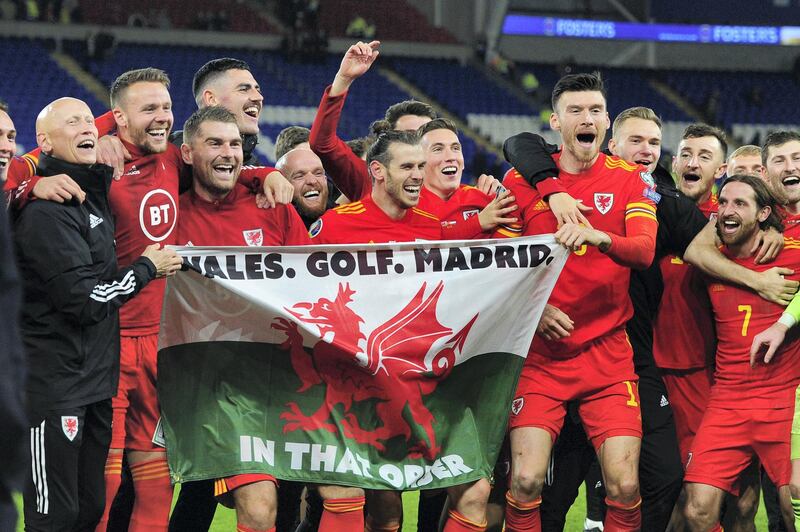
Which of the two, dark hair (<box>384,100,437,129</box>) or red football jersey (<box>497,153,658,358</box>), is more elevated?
dark hair (<box>384,100,437,129</box>)

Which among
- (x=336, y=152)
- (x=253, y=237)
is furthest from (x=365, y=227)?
(x=336, y=152)

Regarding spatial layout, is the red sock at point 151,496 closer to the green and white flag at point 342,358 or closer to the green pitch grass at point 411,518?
the green and white flag at point 342,358

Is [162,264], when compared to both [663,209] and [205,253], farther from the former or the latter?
[663,209]

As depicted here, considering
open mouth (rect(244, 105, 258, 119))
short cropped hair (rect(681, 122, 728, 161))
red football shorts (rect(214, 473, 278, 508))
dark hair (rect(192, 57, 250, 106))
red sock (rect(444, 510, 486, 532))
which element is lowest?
red sock (rect(444, 510, 486, 532))

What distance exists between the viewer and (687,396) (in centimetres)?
541

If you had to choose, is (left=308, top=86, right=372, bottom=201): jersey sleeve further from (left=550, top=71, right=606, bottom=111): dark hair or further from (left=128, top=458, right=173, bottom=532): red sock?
(left=128, top=458, right=173, bottom=532): red sock

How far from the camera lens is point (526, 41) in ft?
89.0

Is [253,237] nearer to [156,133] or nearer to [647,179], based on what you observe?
[156,133]

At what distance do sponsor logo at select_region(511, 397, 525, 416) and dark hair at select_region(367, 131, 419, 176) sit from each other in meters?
1.28

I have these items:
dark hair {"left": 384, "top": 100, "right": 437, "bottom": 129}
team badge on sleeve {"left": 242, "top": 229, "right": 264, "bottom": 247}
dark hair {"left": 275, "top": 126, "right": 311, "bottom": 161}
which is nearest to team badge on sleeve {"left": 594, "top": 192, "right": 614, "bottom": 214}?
dark hair {"left": 384, "top": 100, "right": 437, "bottom": 129}

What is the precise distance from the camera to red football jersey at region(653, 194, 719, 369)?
5.38 m

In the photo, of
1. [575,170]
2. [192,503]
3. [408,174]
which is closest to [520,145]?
[575,170]

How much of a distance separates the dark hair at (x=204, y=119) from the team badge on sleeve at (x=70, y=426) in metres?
1.41

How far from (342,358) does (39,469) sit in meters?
1.35
